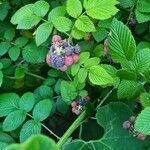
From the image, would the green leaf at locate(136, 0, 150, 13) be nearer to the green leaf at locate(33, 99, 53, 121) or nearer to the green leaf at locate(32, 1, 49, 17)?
the green leaf at locate(32, 1, 49, 17)

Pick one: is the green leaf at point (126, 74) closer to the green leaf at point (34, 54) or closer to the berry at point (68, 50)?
the berry at point (68, 50)

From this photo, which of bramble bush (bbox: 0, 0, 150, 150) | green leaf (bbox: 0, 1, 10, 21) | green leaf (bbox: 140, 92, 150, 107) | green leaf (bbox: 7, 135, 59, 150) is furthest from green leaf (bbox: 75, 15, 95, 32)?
green leaf (bbox: 7, 135, 59, 150)

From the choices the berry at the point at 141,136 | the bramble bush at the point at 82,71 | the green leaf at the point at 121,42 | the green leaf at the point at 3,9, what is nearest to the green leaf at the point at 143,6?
the bramble bush at the point at 82,71

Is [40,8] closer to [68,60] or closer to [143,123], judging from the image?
[68,60]

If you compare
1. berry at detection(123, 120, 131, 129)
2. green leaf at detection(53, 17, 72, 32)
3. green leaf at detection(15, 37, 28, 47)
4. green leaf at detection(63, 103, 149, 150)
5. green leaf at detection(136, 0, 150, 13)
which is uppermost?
green leaf at detection(136, 0, 150, 13)

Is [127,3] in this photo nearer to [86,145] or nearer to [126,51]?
[126,51]

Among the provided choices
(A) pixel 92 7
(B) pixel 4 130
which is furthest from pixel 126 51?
(B) pixel 4 130
